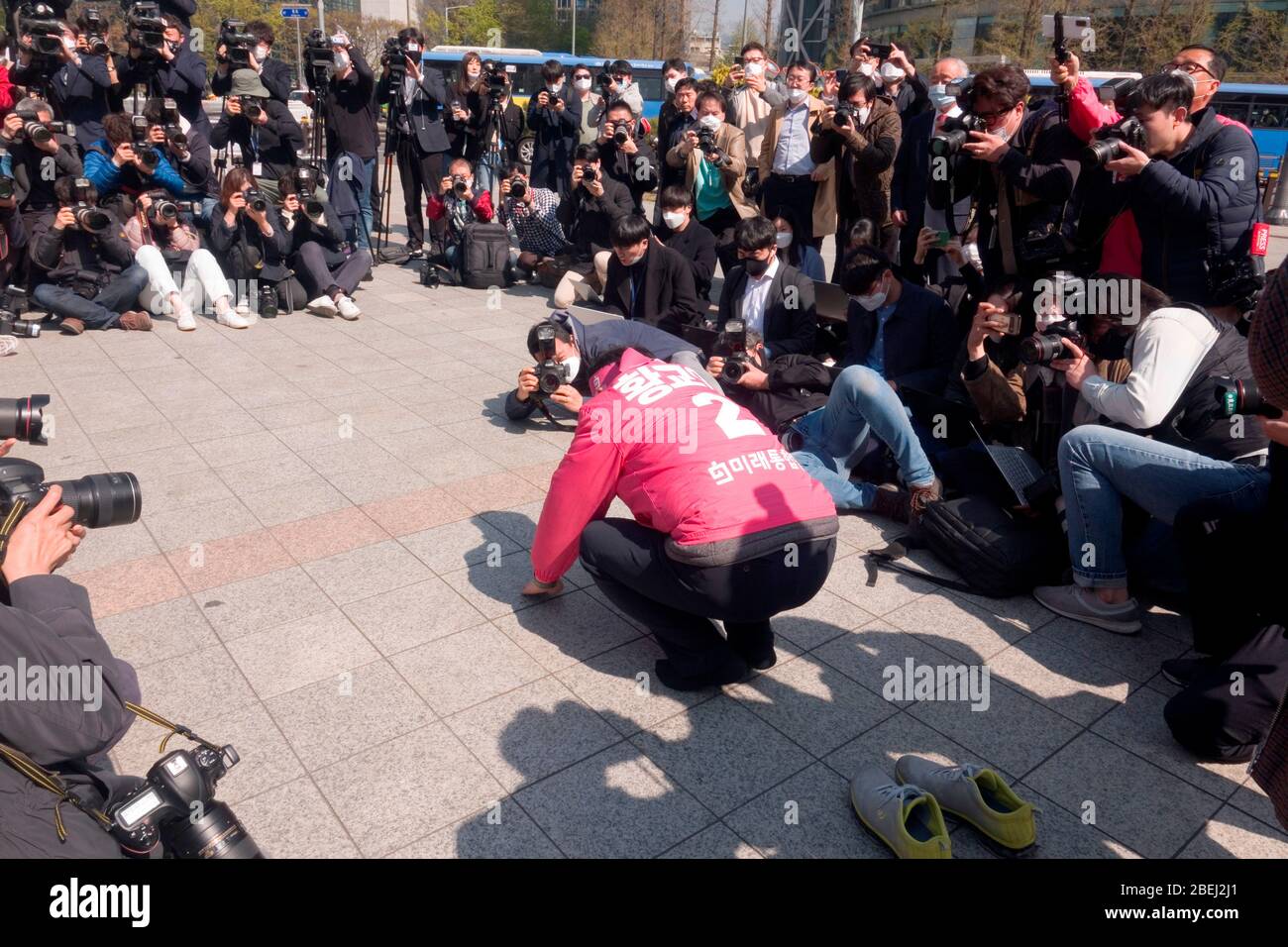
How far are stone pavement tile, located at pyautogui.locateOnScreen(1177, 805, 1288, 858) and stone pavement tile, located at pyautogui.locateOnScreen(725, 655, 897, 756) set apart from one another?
93cm

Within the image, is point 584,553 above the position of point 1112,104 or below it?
below

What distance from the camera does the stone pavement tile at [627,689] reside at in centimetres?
307

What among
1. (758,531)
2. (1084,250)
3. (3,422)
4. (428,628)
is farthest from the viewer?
(1084,250)

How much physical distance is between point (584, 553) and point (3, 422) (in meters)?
1.76

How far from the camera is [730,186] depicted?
8.11 metres

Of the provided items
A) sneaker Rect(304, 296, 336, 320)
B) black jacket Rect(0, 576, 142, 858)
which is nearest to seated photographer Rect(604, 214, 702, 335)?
sneaker Rect(304, 296, 336, 320)

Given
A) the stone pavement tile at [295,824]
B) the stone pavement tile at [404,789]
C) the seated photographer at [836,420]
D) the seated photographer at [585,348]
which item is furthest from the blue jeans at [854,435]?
the stone pavement tile at [295,824]

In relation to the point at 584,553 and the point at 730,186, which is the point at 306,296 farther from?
the point at 584,553

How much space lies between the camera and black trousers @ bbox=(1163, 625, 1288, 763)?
2770 millimetres

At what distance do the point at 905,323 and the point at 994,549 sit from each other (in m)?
1.62

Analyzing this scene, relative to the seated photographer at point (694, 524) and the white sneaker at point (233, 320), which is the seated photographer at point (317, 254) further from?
the seated photographer at point (694, 524)

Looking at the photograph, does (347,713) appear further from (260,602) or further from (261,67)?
(261,67)
